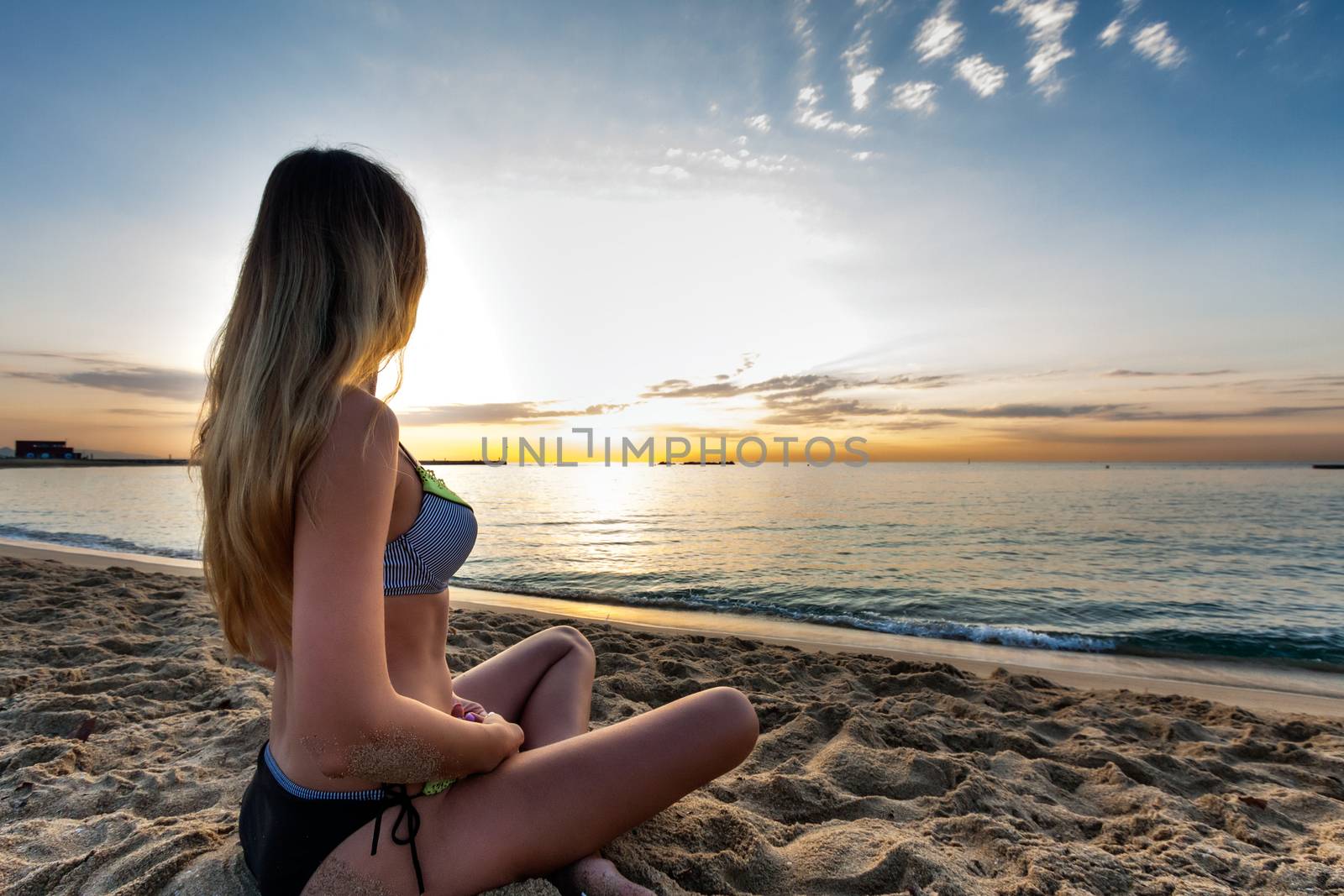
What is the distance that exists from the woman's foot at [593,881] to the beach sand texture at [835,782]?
0.13 metres

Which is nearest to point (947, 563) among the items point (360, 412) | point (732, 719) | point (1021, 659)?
point (1021, 659)

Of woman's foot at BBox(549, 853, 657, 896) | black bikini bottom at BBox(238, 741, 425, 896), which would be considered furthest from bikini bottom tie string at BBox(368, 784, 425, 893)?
woman's foot at BBox(549, 853, 657, 896)

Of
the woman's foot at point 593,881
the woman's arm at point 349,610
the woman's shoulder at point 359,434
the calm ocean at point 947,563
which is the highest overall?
the woman's shoulder at point 359,434

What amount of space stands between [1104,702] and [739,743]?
3964mm

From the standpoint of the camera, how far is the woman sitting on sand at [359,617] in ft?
4.36

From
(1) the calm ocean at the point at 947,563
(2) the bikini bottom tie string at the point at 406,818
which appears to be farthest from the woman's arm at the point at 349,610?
(1) the calm ocean at the point at 947,563

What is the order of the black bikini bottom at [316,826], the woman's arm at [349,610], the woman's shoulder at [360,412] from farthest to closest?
the black bikini bottom at [316,826] → the woman's shoulder at [360,412] → the woman's arm at [349,610]

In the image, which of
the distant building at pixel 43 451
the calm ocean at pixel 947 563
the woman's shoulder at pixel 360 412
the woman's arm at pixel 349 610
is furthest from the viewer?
the distant building at pixel 43 451

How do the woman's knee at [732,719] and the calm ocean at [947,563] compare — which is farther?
the calm ocean at [947,563]

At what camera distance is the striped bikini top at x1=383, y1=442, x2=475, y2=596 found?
165 centimetres

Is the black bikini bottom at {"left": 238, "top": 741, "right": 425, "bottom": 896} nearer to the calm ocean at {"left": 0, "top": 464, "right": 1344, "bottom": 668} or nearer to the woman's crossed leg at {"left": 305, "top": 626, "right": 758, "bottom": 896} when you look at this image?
the woman's crossed leg at {"left": 305, "top": 626, "right": 758, "bottom": 896}

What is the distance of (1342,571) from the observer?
38.3 ft

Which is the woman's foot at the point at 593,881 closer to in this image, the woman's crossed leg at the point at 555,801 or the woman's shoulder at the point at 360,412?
the woman's crossed leg at the point at 555,801

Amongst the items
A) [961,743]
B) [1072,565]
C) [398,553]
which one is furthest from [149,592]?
[1072,565]
